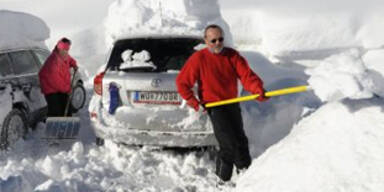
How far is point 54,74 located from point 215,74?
124 inches

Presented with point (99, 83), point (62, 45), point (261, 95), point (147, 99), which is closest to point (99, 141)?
point (99, 83)

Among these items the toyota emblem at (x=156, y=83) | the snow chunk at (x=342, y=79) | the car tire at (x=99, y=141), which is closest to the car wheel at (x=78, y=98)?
the car tire at (x=99, y=141)

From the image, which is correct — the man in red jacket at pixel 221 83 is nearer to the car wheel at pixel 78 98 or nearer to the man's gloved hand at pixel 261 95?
the man's gloved hand at pixel 261 95

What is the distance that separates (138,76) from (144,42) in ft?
1.81

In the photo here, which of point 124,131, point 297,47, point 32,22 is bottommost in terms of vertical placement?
point 297,47

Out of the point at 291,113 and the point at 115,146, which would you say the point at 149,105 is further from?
the point at 291,113

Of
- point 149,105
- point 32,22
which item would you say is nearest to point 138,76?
point 149,105

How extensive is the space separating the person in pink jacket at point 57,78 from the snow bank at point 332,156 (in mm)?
4128

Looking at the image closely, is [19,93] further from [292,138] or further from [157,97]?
[292,138]

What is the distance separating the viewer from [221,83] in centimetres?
451

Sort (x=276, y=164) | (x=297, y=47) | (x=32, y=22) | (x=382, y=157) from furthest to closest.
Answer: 1. (x=297, y=47)
2. (x=32, y=22)
3. (x=276, y=164)
4. (x=382, y=157)

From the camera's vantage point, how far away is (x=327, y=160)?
302 cm

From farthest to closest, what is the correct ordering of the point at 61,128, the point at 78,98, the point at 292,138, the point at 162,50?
the point at 78,98, the point at 61,128, the point at 162,50, the point at 292,138

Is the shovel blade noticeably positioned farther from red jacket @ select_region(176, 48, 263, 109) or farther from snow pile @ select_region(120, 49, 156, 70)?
red jacket @ select_region(176, 48, 263, 109)
